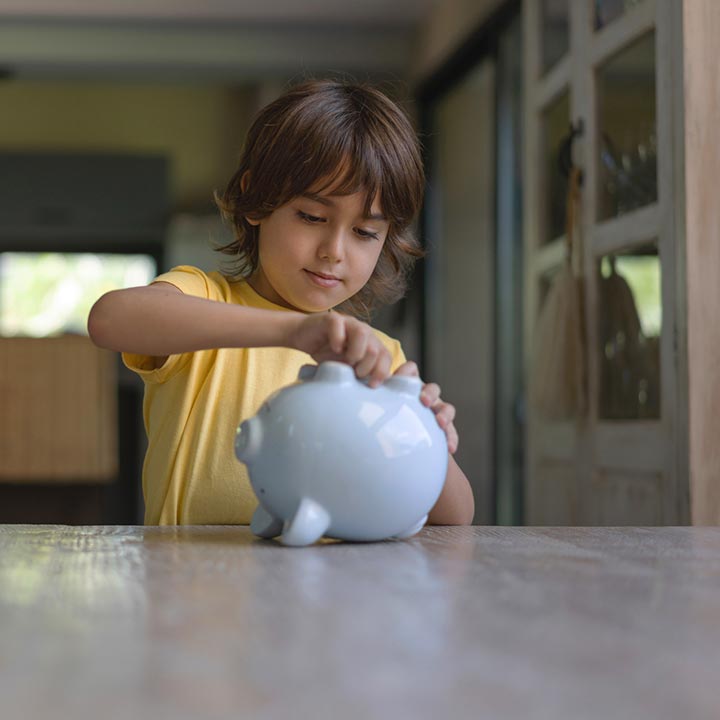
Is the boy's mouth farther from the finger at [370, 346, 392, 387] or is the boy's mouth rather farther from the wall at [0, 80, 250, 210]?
the wall at [0, 80, 250, 210]

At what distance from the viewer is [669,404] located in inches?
77.8

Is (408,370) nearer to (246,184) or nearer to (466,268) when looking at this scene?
(246,184)

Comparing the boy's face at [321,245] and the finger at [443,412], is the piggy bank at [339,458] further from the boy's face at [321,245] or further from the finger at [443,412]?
the boy's face at [321,245]

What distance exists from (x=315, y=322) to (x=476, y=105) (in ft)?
11.4

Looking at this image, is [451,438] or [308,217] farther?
[308,217]

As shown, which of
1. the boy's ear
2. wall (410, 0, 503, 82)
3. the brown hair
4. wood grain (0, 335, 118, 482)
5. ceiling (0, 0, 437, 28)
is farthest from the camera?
ceiling (0, 0, 437, 28)

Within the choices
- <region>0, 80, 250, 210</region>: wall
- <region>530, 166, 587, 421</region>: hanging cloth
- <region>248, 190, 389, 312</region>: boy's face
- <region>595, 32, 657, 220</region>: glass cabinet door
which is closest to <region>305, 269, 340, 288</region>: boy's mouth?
<region>248, 190, 389, 312</region>: boy's face

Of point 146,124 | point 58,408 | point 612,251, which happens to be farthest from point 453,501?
point 146,124

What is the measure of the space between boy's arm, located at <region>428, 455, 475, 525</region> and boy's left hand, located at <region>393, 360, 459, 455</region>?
16 centimetres

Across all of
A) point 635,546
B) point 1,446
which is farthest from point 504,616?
point 1,446

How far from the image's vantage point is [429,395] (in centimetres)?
81

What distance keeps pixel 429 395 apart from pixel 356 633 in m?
0.39

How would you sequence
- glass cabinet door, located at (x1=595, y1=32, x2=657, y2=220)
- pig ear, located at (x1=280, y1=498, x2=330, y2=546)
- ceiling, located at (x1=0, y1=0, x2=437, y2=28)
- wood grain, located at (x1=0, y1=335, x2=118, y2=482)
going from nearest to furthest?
pig ear, located at (x1=280, y1=498, x2=330, y2=546) < glass cabinet door, located at (x1=595, y1=32, x2=657, y2=220) < wood grain, located at (x1=0, y1=335, x2=118, y2=482) < ceiling, located at (x1=0, y1=0, x2=437, y2=28)

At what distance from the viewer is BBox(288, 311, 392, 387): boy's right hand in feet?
2.53
